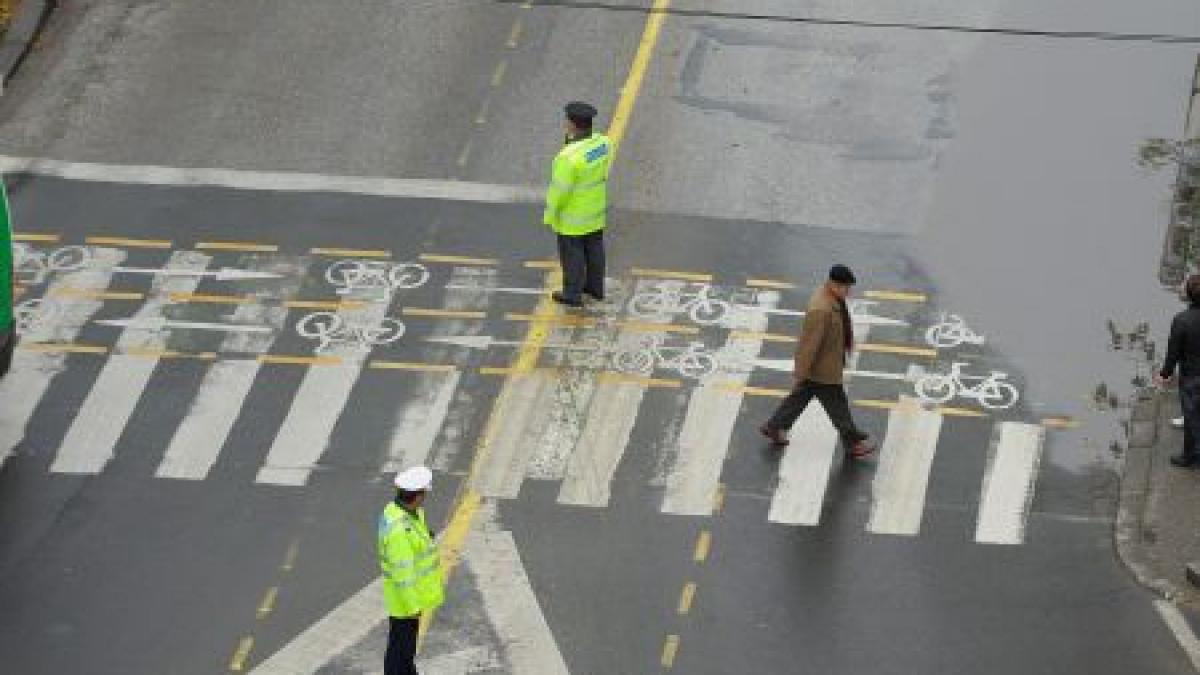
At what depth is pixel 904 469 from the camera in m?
19.9

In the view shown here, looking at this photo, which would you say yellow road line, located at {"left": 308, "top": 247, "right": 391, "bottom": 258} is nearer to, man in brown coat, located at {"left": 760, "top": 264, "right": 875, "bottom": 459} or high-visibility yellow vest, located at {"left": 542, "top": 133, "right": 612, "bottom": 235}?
high-visibility yellow vest, located at {"left": 542, "top": 133, "right": 612, "bottom": 235}

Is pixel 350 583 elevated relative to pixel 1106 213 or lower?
lower

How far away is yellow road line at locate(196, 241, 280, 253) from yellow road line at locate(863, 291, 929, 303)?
516 cm

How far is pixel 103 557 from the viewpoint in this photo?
1889 centimetres

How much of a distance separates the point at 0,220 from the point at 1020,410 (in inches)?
313

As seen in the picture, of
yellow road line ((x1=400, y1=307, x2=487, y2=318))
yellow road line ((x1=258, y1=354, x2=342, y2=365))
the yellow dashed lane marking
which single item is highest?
yellow road line ((x1=400, y1=307, x2=487, y2=318))

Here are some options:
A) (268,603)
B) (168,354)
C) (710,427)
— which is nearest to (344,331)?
(168,354)

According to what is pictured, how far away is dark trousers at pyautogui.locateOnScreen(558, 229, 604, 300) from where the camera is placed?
21.8 meters

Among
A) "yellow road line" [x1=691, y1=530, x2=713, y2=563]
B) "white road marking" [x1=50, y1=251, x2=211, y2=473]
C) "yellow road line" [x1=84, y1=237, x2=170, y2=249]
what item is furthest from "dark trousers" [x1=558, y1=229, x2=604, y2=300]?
"yellow road line" [x1=84, y1=237, x2=170, y2=249]

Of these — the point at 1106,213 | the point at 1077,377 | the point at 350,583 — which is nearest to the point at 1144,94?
the point at 1106,213

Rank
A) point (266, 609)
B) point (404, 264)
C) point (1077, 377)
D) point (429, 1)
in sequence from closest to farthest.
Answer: point (266, 609), point (1077, 377), point (404, 264), point (429, 1)

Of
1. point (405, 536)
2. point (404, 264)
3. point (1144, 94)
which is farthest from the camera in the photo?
point (1144, 94)

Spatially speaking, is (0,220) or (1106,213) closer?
(0,220)

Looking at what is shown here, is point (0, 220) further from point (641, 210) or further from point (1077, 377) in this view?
point (1077, 377)
